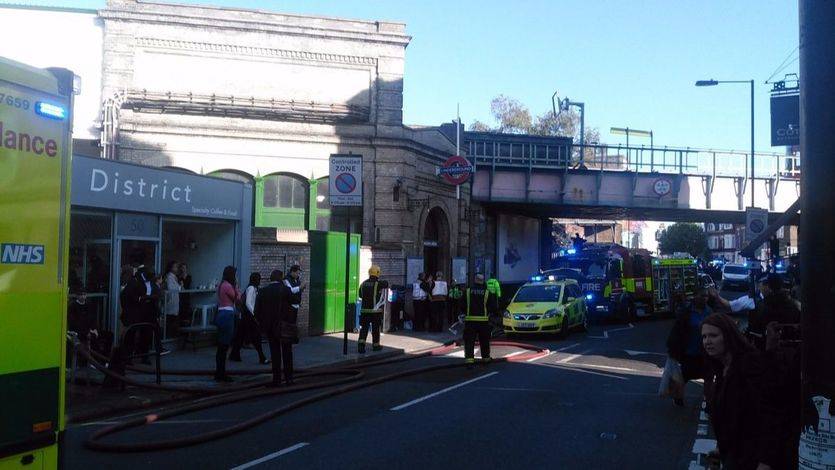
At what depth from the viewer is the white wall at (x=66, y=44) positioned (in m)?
25.5

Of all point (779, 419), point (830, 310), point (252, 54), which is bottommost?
point (779, 419)

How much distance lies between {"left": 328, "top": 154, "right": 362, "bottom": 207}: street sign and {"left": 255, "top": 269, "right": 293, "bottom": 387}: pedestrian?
4.02 m

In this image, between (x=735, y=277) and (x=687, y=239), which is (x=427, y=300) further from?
(x=687, y=239)

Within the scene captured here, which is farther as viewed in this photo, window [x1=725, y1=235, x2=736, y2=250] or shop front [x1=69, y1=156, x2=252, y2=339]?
window [x1=725, y1=235, x2=736, y2=250]

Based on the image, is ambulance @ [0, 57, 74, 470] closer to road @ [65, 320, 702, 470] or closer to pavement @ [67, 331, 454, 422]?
road @ [65, 320, 702, 470]

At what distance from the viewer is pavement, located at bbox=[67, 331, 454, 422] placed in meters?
10.9

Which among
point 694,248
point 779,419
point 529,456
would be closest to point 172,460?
point 529,456

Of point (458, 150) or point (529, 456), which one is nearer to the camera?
point (529, 456)

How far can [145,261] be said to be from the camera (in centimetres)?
1659

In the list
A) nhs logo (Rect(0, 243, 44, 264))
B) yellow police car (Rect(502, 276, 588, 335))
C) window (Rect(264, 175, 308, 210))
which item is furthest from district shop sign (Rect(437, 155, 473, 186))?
nhs logo (Rect(0, 243, 44, 264))

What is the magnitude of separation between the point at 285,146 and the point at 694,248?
275 feet

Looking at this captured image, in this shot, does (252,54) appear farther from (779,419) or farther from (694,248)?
(694,248)

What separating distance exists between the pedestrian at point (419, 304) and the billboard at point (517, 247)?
15.4 metres

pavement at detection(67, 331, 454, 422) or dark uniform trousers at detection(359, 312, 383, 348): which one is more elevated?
dark uniform trousers at detection(359, 312, 383, 348)
